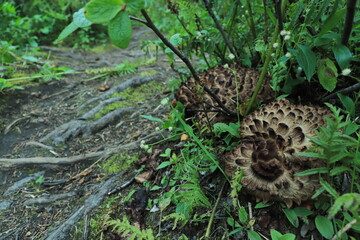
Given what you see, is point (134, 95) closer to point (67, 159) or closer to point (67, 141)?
point (67, 141)

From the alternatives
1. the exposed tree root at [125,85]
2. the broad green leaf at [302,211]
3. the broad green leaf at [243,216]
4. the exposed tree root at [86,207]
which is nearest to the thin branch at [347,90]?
the broad green leaf at [302,211]

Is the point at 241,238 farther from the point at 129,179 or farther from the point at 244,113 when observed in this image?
the point at 129,179

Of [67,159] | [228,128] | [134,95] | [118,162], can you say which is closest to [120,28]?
[228,128]

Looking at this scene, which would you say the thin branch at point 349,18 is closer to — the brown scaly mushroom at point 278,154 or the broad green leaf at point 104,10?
the brown scaly mushroom at point 278,154

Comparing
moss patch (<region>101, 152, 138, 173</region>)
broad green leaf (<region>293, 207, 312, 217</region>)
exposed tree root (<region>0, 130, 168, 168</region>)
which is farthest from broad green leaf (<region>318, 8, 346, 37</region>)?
moss patch (<region>101, 152, 138, 173</region>)

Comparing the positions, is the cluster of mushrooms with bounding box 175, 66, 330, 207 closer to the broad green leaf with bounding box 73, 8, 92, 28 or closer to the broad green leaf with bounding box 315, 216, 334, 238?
the broad green leaf with bounding box 315, 216, 334, 238

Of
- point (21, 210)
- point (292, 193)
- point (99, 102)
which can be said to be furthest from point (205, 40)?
point (21, 210)
